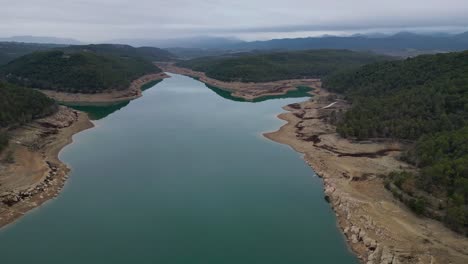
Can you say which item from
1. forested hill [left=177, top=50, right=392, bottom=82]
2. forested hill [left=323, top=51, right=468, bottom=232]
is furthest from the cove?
forested hill [left=177, top=50, right=392, bottom=82]

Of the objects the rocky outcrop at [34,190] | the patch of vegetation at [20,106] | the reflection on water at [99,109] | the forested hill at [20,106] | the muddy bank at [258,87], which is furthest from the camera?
the muddy bank at [258,87]

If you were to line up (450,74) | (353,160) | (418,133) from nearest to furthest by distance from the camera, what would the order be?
(353,160), (418,133), (450,74)

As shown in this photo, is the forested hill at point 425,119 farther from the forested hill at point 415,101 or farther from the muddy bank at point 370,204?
the muddy bank at point 370,204

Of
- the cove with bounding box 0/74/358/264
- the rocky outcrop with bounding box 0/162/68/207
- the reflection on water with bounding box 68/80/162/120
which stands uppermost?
the reflection on water with bounding box 68/80/162/120

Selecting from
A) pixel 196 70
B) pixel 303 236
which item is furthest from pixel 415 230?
pixel 196 70

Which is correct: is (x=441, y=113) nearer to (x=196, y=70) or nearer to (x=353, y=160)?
(x=353, y=160)

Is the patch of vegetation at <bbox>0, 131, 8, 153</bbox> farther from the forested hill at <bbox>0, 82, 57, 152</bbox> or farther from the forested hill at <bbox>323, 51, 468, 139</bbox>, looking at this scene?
the forested hill at <bbox>323, 51, 468, 139</bbox>

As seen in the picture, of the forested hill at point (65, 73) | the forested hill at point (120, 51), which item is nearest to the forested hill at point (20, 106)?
the forested hill at point (65, 73)
